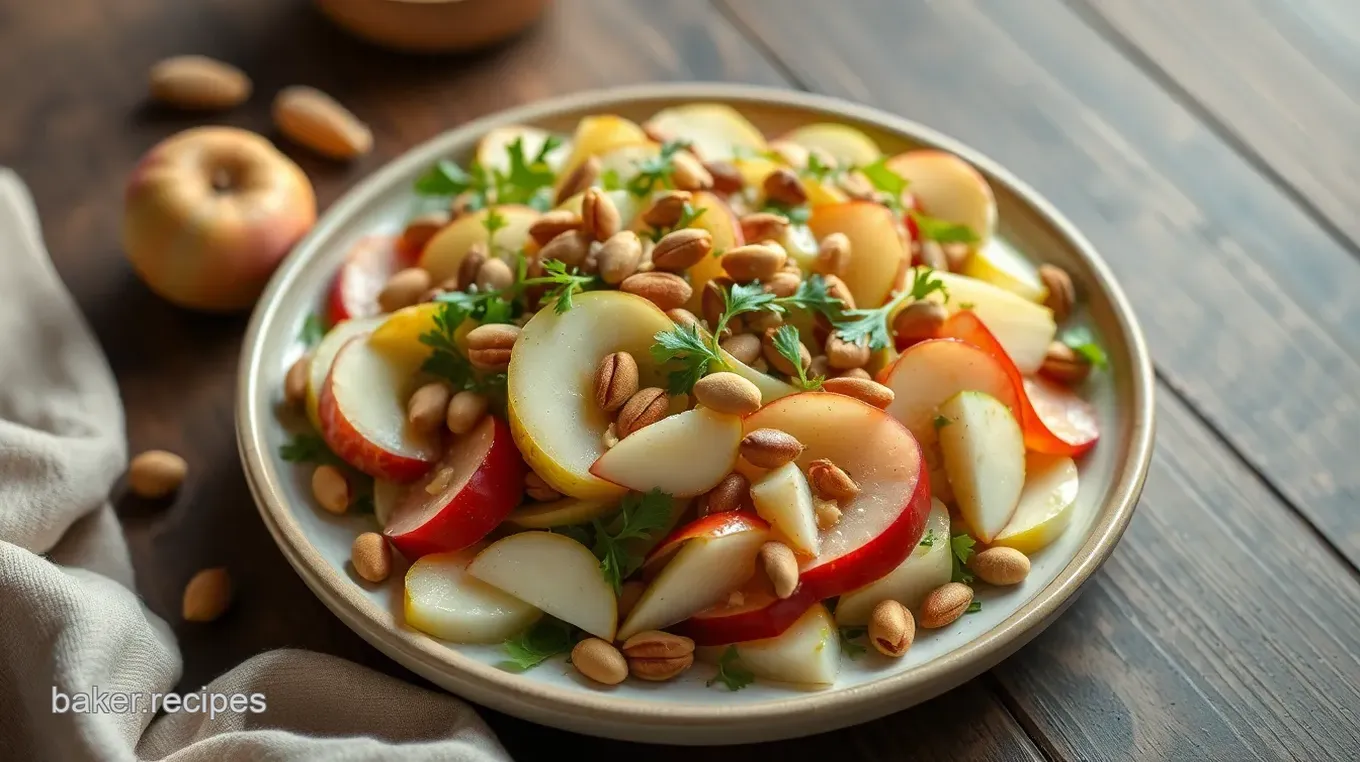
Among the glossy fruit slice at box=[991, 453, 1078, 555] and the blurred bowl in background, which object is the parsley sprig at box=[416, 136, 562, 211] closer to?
the blurred bowl in background

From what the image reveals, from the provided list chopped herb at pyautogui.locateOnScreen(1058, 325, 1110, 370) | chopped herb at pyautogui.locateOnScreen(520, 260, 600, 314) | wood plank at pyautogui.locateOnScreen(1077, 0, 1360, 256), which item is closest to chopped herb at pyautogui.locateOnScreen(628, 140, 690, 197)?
chopped herb at pyautogui.locateOnScreen(520, 260, 600, 314)

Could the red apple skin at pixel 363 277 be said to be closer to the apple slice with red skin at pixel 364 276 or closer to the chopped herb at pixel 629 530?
the apple slice with red skin at pixel 364 276

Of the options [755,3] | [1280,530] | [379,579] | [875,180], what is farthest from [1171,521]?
[755,3]

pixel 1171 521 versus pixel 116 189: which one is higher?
pixel 1171 521

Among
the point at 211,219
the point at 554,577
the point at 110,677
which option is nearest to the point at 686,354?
the point at 554,577

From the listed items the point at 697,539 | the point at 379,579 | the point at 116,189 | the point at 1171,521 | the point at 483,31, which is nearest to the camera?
the point at 697,539

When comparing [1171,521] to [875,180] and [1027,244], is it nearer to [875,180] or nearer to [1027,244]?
[1027,244]
